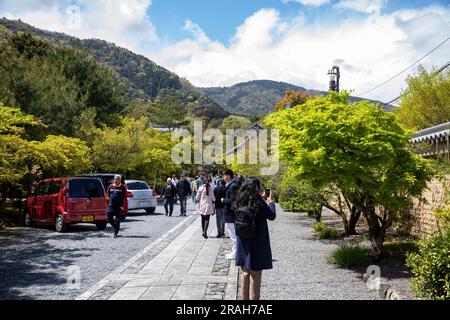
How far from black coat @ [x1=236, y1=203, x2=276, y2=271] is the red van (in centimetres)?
975

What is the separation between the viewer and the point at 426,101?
24797 millimetres

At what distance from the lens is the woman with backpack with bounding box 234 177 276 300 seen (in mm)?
5613

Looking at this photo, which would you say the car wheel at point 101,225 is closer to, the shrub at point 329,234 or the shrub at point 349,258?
the shrub at point 329,234

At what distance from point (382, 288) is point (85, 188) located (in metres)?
10.2

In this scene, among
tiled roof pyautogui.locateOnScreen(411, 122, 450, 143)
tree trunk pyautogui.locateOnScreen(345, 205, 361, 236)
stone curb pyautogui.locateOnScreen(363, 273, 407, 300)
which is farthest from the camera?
tree trunk pyautogui.locateOnScreen(345, 205, 361, 236)

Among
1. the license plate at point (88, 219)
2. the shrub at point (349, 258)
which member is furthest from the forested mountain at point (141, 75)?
the shrub at point (349, 258)

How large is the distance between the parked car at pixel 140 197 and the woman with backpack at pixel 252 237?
15743 mm

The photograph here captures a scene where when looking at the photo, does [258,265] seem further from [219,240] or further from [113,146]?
[113,146]

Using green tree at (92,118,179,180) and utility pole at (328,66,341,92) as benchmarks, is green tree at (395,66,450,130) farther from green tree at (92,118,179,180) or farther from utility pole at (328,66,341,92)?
green tree at (92,118,179,180)

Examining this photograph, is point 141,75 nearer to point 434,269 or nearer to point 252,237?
point 252,237

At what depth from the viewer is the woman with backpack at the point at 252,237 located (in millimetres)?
5613

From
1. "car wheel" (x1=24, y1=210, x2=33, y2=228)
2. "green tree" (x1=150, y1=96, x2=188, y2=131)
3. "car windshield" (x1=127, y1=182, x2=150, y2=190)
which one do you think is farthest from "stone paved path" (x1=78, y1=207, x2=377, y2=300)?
"green tree" (x1=150, y1=96, x2=188, y2=131)
